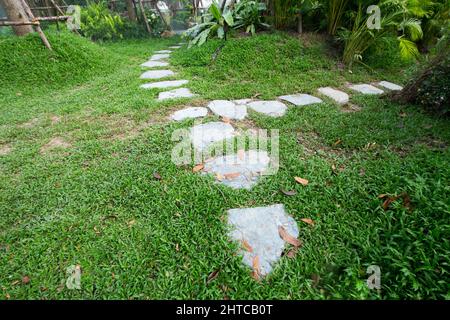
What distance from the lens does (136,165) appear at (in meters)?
2.00

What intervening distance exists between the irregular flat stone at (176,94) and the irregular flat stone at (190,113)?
0.44m

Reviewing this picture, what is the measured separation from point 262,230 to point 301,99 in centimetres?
223

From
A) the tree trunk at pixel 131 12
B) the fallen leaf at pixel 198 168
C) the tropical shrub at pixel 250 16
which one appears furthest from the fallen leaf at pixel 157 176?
the tree trunk at pixel 131 12

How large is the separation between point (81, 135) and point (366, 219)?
264 cm

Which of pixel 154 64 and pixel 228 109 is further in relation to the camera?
pixel 154 64

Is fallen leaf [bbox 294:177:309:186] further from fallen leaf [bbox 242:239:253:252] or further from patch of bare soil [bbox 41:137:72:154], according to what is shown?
patch of bare soil [bbox 41:137:72:154]

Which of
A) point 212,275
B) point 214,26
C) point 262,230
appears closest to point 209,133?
point 262,230

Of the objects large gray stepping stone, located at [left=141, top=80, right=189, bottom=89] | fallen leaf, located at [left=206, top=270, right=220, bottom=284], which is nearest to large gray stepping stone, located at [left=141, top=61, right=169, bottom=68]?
large gray stepping stone, located at [left=141, top=80, right=189, bottom=89]

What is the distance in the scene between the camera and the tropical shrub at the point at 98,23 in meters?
7.43

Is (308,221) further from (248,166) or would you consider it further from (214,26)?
(214,26)

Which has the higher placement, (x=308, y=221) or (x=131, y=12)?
(x=131, y=12)

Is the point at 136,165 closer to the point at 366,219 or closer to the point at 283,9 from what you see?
the point at 366,219

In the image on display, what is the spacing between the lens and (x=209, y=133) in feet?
7.78
